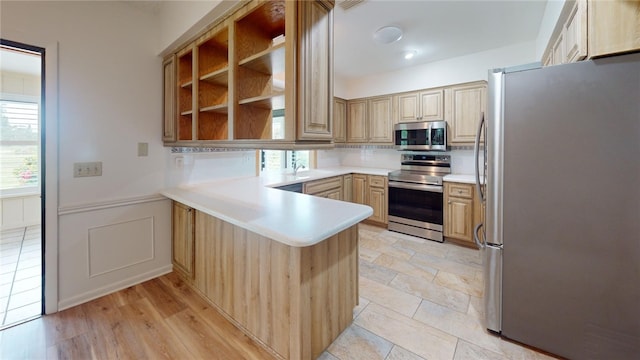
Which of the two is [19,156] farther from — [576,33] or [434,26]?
[576,33]

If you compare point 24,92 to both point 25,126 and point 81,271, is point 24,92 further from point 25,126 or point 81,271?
point 81,271

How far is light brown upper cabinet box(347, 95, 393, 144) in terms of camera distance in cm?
421

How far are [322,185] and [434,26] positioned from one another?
2.28 meters

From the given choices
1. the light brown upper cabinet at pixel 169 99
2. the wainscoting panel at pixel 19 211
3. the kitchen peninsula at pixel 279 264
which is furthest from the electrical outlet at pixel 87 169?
the wainscoting panel at pixel 19 211

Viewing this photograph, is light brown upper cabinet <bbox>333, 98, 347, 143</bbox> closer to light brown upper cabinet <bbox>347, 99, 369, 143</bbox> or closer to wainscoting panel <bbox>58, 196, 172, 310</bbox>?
light brown upper cabinet <bbox>347, 99, 369, 143</bbox>

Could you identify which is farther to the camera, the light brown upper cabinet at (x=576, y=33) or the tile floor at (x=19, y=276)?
the tile floor at (x=19, y=276)

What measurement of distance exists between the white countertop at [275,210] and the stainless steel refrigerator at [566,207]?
3.06 ft

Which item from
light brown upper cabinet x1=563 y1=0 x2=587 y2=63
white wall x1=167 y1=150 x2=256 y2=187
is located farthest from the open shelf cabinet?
light brown upper cabinet x1=563 y1=0 x2=587 y2=63

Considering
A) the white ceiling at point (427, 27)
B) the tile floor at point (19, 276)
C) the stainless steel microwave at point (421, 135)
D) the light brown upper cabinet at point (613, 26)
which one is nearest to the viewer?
the light brown upper cabinet at point (613, 26)

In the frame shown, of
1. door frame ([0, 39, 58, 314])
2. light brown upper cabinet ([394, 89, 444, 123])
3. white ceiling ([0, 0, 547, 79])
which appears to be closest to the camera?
door frame ([0, 39, 58, 314])

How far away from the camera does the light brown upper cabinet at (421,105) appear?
368cm

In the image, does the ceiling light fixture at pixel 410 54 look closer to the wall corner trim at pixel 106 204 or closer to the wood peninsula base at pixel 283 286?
the wood peninsula base at pixel 283 286

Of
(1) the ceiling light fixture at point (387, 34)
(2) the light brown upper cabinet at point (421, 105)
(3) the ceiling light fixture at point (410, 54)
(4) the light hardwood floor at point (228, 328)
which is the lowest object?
(4) the light hardwood floor at point (228, 328)

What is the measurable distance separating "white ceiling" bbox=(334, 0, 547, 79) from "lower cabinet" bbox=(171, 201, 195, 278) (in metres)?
2.38
